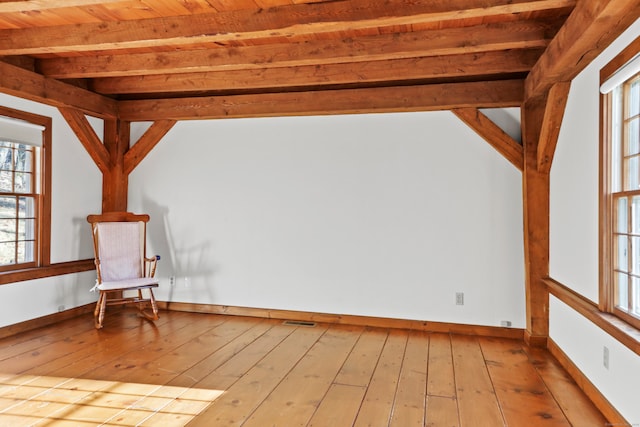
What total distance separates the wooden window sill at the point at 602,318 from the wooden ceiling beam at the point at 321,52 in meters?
1.77

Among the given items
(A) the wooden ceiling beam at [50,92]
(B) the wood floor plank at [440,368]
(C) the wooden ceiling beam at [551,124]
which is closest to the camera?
(B) the wood floor plank at [440,368]

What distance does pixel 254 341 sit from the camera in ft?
12.7

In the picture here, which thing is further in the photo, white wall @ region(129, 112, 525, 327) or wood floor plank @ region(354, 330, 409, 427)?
white wall @ region(129, 112, 525, 327)

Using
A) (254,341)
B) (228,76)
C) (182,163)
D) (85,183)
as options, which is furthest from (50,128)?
(254,341)

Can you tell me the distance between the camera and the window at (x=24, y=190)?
158 inches

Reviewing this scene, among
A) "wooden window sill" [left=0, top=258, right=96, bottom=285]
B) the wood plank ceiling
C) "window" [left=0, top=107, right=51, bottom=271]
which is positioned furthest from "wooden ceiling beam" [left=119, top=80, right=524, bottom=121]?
"wooden window sill" [left=0, top=258, right=96, bottom=285]

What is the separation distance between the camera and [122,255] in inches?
183

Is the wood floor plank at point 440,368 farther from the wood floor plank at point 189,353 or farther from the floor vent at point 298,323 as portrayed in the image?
the wood floor plank at point 189,353

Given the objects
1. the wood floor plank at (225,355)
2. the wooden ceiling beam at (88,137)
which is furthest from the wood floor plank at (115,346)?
the wooden ceiling beam at (88,137)

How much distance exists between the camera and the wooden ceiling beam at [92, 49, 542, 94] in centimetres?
349

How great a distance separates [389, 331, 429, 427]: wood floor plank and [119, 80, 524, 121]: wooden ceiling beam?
2233mm

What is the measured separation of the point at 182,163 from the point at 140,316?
178cm

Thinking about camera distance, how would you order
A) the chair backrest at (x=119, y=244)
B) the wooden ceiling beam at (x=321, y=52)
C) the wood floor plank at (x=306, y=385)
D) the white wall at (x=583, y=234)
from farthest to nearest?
the chair backrest at (x=119, y=244)
the wooden ceiling beam at (x=321, y=52)
the wood floor plank at (x=306, y=385)
the white wall at (x=583, y=234)

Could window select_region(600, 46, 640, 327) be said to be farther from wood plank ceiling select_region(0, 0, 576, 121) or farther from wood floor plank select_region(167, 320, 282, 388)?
wood floor plank select_region(167, 320, 282, 388)
